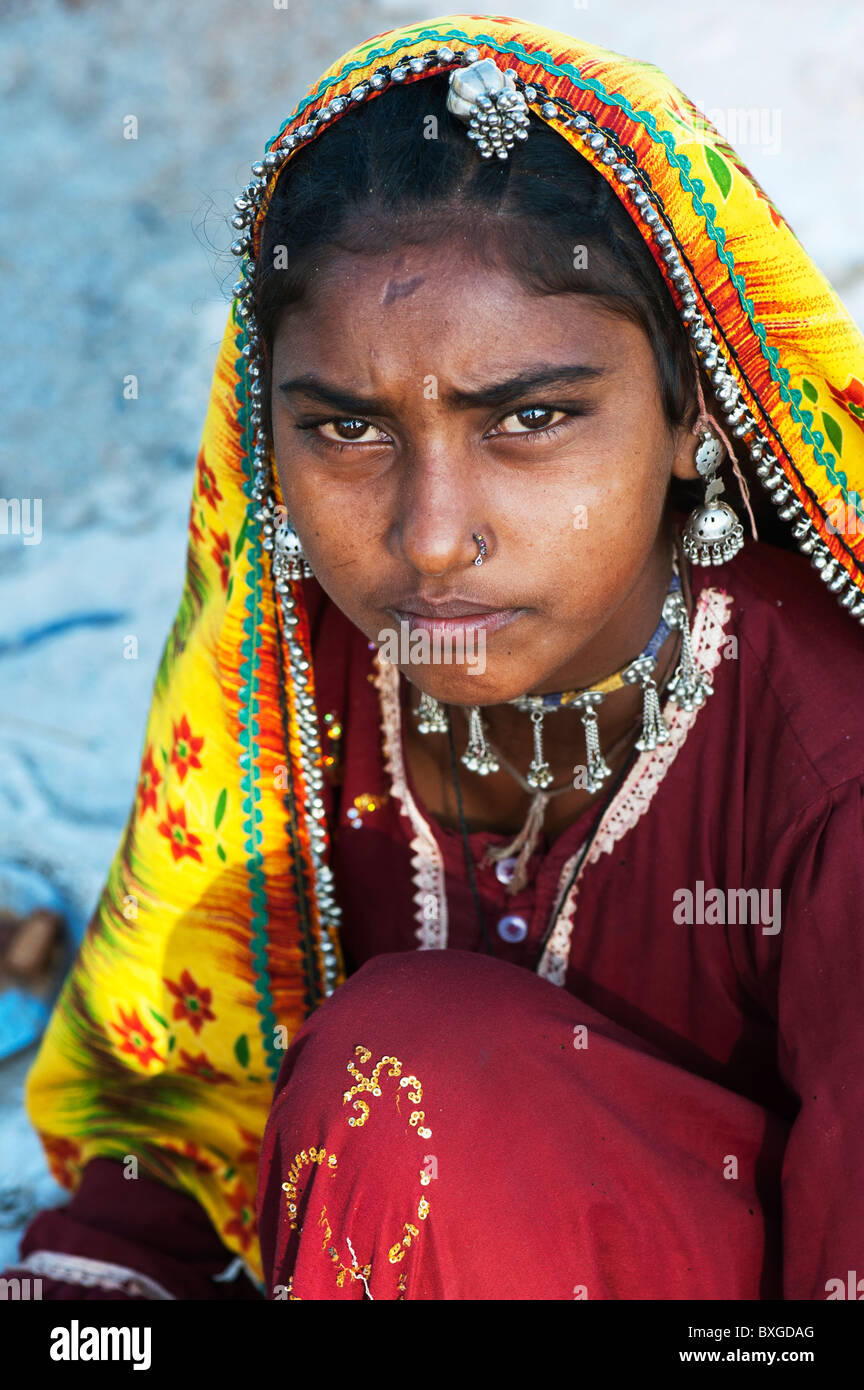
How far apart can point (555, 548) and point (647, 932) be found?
550 millimetres

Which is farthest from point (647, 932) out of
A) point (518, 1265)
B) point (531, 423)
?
point (531, 423)

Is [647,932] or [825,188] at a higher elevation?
[825,188]

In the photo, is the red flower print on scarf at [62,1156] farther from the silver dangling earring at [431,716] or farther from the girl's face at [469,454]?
the girl's face at [469,454]

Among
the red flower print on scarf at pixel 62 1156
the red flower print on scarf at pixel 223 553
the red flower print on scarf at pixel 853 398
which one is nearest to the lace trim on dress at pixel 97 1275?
the red flower print on scarf at pixel 62 1156

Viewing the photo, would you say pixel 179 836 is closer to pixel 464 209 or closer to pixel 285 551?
pixel 285 551

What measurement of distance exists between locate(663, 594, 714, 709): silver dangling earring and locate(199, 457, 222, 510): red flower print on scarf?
0.60m

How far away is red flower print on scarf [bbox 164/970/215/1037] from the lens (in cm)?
197

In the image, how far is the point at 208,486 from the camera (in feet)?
5.82

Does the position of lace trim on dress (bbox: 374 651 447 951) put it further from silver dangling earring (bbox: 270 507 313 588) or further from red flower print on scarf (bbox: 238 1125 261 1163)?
red flower print on scarf (bbox: 238 1125 261 1163)

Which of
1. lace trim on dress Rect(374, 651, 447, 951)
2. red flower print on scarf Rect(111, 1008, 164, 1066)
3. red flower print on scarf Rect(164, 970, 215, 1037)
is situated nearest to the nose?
lace trim on dress Rect(374, 651, 447, 951)

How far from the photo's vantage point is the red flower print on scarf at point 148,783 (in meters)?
1.94

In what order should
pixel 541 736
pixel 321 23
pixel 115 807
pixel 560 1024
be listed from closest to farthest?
pixel 560 1024
pixel 541 736
pixel 115 807
pixel 321 23

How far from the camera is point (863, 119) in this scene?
12.9 ft
